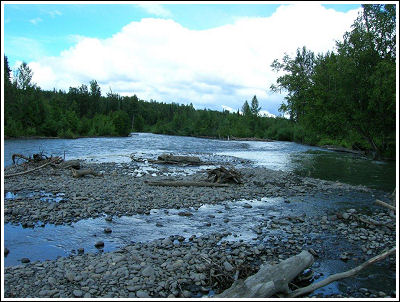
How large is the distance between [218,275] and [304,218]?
6.02 meters

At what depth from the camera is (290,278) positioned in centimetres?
612

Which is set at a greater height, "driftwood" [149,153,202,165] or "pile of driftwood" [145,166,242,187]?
"driftwood" [149,153,202,165]

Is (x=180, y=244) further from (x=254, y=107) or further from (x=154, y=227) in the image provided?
(x=254, y=107)

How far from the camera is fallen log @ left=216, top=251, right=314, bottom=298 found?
17.5 feet

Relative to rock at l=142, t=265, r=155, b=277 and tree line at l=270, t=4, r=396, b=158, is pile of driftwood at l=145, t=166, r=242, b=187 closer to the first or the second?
rock at l=142, t=265, r=155, b=277

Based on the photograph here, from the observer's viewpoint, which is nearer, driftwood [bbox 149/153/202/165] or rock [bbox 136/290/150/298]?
rock [bbox 136/290/150/298]

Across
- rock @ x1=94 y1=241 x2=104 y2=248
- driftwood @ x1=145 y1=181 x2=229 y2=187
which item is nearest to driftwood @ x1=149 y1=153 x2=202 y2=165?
driftwood @ x1=145 y1=181 x2=229 y2=187

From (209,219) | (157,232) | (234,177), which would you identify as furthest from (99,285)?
(234,177)

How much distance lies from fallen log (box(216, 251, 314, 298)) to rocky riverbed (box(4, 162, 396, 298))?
0.58 metres

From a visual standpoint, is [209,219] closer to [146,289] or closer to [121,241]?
[121,241]

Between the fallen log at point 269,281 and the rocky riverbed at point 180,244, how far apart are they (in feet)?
1.89

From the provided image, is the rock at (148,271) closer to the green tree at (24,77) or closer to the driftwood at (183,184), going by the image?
the driftwood at (183,184)

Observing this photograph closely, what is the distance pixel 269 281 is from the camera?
5652mm

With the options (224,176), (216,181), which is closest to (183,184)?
(216,181)
